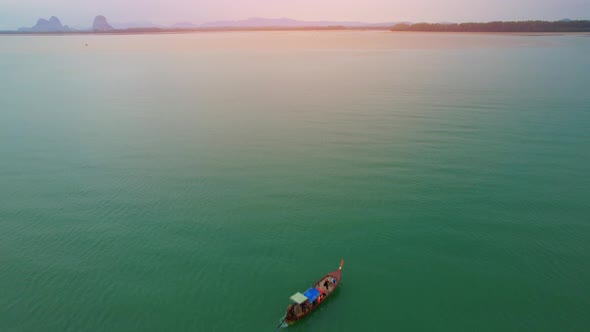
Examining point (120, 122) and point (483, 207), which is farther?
point (120, 122)

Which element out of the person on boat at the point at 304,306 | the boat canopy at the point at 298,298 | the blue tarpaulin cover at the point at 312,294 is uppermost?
the boat canopy at the point at 298,298

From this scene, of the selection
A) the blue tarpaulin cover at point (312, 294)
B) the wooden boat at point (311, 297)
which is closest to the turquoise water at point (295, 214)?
the wooden boat at point (311, 297)

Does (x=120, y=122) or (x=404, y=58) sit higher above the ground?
(x=120, y=122)

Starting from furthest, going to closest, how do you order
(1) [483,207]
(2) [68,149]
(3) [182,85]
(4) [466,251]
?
(3) [182,85] < (2) [68,149] < (1) [483,207] < (4) [466,251]

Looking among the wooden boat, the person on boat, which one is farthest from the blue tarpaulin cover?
the person on boat

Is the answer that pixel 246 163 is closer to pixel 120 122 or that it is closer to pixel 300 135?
pixel 300 135

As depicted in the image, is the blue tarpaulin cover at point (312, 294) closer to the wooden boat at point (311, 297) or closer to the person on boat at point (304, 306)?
the wooden boat at point (311, 297)

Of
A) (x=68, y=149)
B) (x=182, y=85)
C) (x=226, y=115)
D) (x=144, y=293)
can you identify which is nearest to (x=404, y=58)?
(x=182, y=85)

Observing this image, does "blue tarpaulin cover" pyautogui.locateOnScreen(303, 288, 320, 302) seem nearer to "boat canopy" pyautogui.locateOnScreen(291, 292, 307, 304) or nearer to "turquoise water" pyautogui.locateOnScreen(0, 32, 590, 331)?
"boat canopy" pyautogui.locateOnScreen(291, 292, 307, 304)
